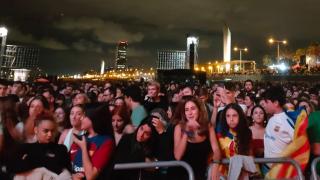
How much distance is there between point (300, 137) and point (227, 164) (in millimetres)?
1223

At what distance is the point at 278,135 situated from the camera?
18.7 feet

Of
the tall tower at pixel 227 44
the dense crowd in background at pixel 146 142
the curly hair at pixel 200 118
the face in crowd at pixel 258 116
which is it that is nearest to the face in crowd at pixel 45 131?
the dense crowd in background at pixel 146 142

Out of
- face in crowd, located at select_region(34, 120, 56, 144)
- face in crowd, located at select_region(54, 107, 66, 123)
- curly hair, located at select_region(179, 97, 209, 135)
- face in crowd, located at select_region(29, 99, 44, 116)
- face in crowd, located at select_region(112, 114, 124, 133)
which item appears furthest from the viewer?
face in crowd, located at select_region(54, 107, 66, 123)

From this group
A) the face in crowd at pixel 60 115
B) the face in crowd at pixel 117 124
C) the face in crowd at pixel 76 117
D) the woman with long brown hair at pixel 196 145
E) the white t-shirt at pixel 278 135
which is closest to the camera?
the woman with long brown hair at pixel 196 145

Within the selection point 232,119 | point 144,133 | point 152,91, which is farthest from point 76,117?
point 152,91

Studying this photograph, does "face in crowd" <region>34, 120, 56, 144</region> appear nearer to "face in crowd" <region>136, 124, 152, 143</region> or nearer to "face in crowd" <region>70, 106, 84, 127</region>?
"face in crowd" <region>136, 124, 152, 143</region>

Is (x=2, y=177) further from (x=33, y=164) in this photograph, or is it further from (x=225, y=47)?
(x=225, y=47)

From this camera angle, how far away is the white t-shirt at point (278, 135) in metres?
5.63

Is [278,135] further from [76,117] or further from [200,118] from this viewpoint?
[76,117]

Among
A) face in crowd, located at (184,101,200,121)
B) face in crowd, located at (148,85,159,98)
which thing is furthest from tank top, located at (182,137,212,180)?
face in crowd, located at (148,85,159,98)

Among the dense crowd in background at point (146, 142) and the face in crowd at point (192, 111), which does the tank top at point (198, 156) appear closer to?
the dense crowd in background at point (146, 142)

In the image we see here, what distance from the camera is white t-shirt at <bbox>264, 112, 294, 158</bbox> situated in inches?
222

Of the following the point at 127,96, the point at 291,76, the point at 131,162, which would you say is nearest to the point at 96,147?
the point at 131,162

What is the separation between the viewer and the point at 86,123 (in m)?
4.36
